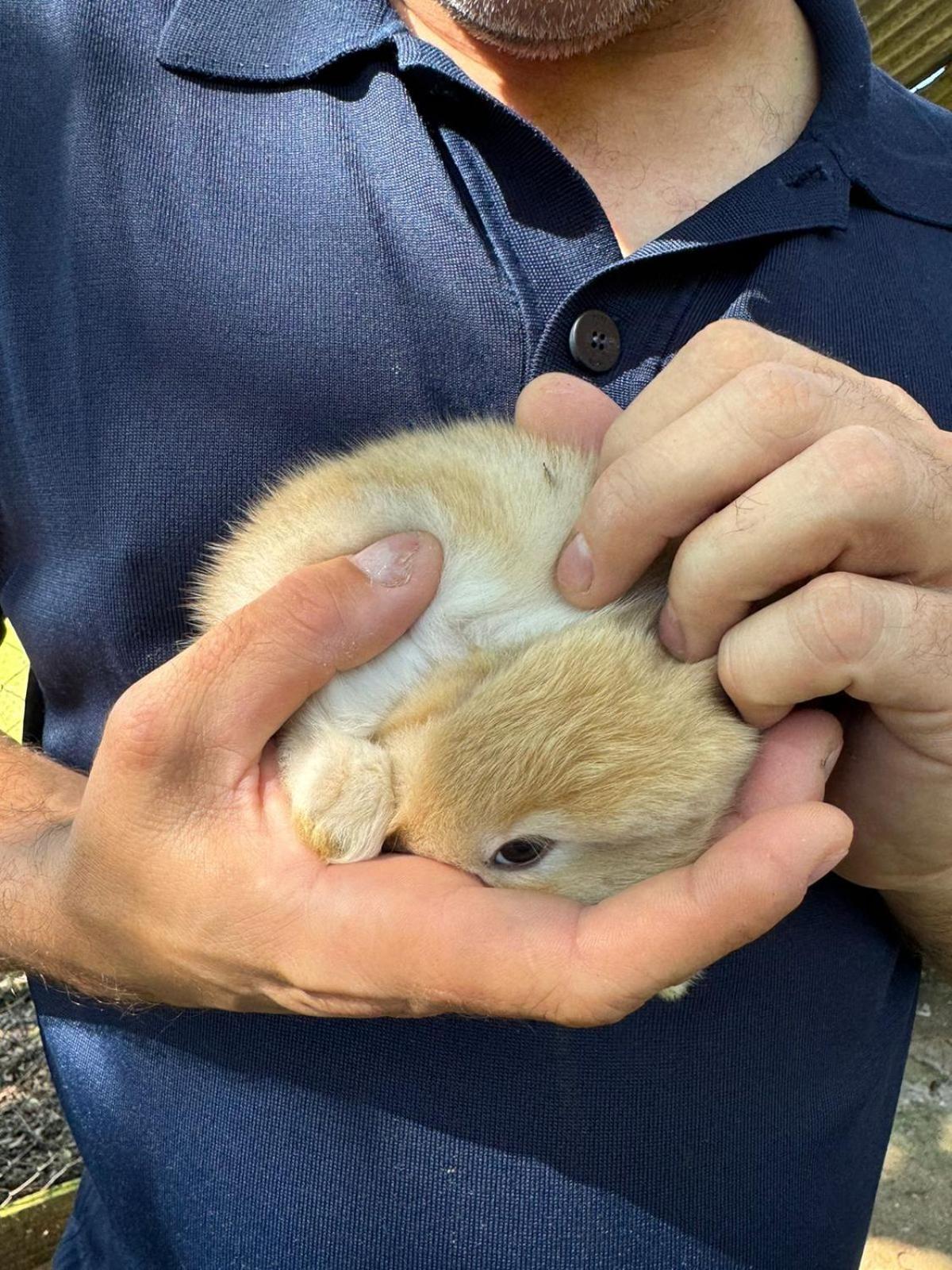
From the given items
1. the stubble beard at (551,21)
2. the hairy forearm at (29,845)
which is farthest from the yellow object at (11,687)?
the stubble beard at (551,21)

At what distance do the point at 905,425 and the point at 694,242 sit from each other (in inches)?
21.0

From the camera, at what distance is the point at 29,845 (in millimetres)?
1571

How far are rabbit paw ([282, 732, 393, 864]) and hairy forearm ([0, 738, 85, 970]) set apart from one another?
0.50 meters

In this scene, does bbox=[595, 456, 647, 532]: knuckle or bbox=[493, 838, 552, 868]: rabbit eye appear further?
bbox=[493, 838, 552, 868]: rabbit eye

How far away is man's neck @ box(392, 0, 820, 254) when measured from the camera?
188cm

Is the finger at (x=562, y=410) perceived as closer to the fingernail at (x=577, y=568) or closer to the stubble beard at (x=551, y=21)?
the fingernail at (x=577, y=568)

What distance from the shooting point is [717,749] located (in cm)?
126

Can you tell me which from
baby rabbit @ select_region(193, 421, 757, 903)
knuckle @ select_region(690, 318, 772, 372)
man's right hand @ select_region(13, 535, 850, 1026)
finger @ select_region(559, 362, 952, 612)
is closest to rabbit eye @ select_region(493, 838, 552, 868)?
baby rabbit @ select_region(193, 421, 757, 903)

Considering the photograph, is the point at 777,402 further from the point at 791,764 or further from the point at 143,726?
the point at 143,726

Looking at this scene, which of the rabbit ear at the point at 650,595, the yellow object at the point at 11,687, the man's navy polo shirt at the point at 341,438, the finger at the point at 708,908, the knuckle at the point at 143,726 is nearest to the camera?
the finger at the point at 708,908

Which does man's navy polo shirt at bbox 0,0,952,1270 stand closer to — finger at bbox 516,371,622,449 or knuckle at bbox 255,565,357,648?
finger at bbox 516,371,622,449

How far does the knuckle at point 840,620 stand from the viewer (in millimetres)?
1128

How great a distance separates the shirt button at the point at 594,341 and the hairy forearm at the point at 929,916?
90 centimetres

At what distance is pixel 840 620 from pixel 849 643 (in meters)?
0.03
